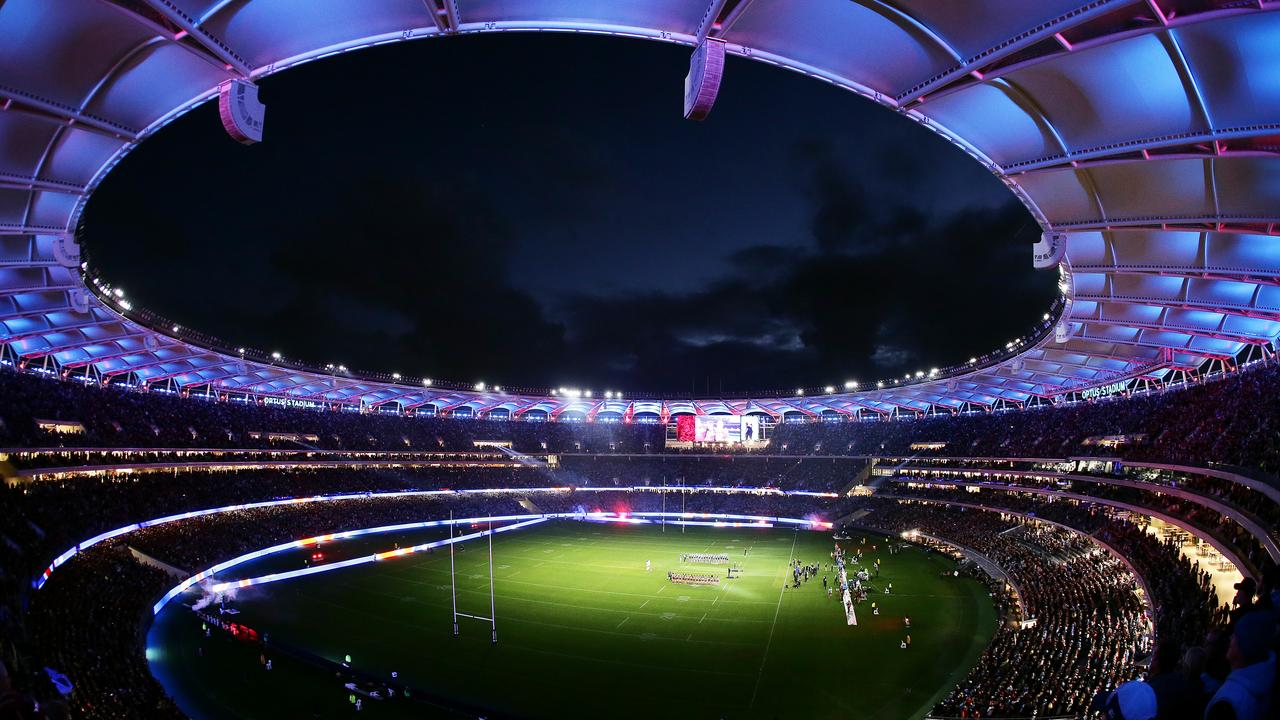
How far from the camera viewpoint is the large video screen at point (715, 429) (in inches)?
3051

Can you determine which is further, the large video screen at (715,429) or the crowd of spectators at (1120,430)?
the large video screen at (715,429)

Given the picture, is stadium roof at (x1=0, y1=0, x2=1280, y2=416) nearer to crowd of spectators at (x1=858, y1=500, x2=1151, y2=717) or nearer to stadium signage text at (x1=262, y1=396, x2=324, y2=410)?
crowd of spectators at (x1=858, y1=500, x2=1151, y2=717)

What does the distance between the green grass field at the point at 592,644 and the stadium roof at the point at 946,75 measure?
63.8 ft

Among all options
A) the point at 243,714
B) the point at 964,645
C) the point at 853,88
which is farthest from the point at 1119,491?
the point at 243,714

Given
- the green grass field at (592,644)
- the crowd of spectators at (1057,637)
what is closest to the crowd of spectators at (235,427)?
the green grass field at (592,644)

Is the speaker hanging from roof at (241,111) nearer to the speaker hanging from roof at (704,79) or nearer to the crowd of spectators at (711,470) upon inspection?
the speaker hanging from roof at (704,79)

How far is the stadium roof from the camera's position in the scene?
1221 centimetres

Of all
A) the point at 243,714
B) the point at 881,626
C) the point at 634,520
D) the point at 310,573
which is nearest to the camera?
the point at 243,714

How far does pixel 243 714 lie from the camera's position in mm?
24547

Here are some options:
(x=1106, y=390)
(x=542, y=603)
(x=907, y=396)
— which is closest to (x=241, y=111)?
(x=542, y=603)

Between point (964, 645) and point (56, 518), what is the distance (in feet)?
166

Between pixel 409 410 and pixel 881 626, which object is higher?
pixel 409 410

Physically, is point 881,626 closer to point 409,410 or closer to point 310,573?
point 310,573

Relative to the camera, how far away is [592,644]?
3391 cm
